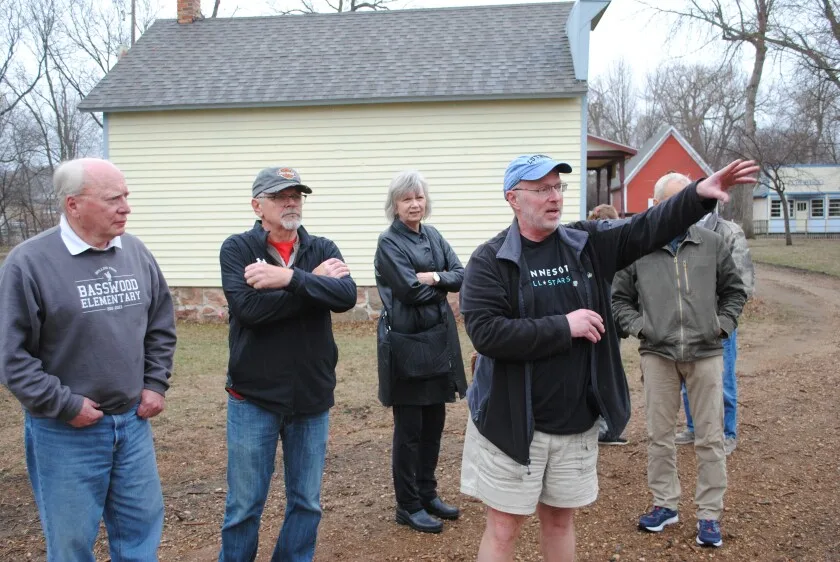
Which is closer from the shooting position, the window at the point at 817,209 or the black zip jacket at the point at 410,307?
the black zip jacket at the point at 410,307

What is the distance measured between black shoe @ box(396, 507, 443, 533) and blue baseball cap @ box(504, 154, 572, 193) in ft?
7.12

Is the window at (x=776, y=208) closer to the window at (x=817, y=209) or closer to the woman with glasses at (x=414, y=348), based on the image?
the window at (x=817, y=209)

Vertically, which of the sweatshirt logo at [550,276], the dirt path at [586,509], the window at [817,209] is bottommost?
the dirt path at [586,509]

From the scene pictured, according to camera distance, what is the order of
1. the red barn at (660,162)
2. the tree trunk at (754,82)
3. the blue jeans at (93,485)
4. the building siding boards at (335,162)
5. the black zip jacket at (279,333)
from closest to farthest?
the blue jeans at (93,485), the black zip jacket at (279,333), the building siding boards at (335,162), the tree trunk at (754,82), the red barn at (660,162)

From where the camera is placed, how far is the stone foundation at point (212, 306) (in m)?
12.8

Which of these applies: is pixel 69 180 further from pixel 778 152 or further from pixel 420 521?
pixel 778 152

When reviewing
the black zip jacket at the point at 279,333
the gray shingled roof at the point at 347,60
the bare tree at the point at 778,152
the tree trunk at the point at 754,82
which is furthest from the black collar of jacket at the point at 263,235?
the bare tree at the point at 778,152

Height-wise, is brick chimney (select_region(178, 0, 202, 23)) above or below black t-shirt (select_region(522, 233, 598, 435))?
above

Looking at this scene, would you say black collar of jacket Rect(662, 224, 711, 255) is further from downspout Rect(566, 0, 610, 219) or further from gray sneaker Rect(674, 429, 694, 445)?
downspout Rect(566, 0, 610, 219)

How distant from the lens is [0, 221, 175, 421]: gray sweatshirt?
2631mm

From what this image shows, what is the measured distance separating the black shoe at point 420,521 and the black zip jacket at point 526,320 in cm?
141

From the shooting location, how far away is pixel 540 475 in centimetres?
285

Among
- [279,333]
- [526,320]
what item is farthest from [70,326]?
[526,320]

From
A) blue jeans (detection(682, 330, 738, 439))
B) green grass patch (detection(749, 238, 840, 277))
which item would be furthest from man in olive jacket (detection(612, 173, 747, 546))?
green grass patch (detection(749, 238, 840, 277))
